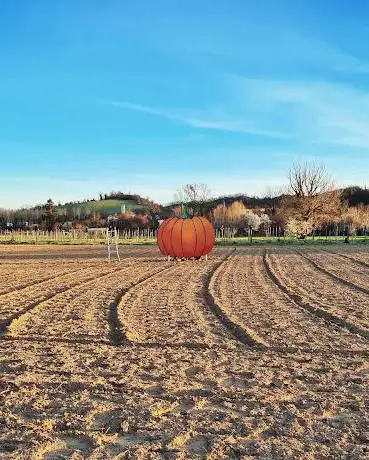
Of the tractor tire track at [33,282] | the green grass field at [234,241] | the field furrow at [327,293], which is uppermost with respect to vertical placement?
the green grass field at [234,241]

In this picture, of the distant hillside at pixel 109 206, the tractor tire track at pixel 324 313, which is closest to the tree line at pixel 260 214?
the distant hillside at pixel 109 206

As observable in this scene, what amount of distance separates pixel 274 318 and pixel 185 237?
11177 millimetres

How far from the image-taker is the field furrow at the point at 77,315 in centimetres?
742

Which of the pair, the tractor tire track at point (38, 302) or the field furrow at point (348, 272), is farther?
the field furrow at point (348, 272)

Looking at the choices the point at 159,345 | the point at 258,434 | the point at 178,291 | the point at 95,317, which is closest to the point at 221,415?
the point at 258,434

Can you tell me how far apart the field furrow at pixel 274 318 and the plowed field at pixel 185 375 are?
0.10ft

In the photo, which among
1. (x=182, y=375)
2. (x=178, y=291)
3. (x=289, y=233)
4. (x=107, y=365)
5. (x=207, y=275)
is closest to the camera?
(x=182, y=375)

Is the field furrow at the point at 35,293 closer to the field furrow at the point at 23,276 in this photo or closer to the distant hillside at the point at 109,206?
the field furrow at the point at 23,276

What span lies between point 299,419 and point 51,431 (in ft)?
5.80

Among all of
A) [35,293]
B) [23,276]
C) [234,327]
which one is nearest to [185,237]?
[23,276]

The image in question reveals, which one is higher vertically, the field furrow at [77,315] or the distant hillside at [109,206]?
the distant hillside at [109,206]

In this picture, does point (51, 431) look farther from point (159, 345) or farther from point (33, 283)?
point (33, 283)

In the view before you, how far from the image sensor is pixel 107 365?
5801 millimetres

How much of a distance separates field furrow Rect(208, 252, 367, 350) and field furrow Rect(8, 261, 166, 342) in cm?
193
